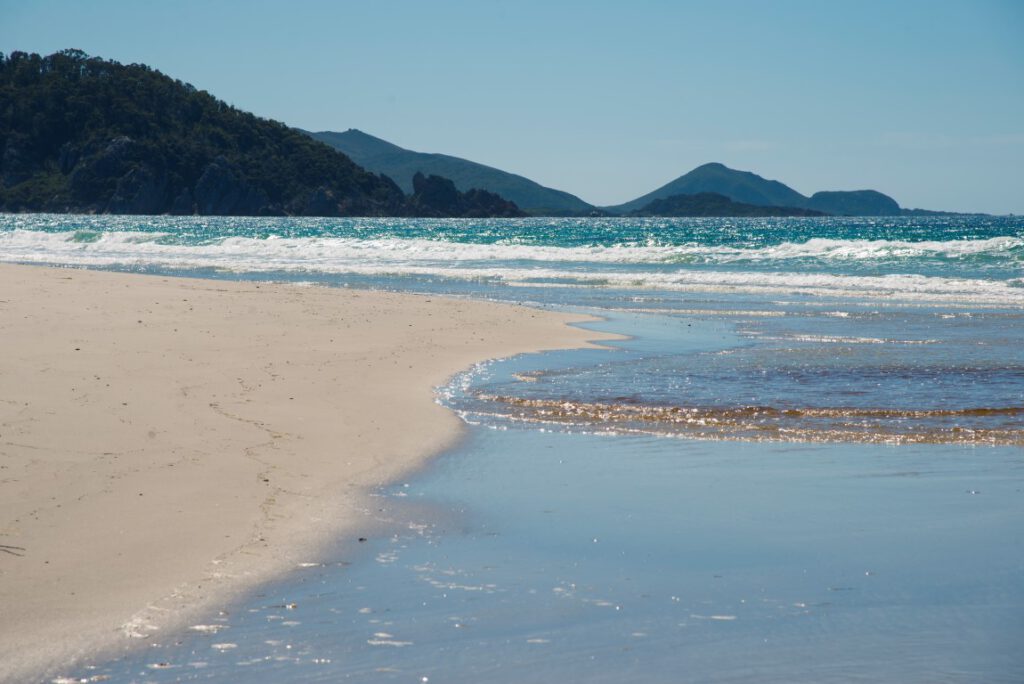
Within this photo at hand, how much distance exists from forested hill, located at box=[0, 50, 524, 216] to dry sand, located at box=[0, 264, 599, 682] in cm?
11683

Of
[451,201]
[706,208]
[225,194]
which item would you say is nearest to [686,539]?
[225,194]

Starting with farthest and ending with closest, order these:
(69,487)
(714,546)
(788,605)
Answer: (69,487)
(714,546)
(788,605)

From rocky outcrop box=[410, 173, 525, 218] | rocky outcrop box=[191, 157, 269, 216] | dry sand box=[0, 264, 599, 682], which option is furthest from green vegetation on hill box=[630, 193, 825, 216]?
dry sand box=[0, 264, 599, 682]

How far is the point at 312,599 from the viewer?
377cm

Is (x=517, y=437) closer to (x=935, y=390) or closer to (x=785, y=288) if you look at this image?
(x=935, y=390)

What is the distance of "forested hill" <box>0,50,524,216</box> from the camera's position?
398 ft

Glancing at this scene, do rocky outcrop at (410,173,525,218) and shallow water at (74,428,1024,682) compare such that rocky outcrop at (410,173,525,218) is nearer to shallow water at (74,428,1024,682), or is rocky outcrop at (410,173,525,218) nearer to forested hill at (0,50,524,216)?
forested hill at (0,50,524,216)

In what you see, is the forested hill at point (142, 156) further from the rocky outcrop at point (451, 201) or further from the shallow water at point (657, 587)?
the shallow water at point (657, 587)

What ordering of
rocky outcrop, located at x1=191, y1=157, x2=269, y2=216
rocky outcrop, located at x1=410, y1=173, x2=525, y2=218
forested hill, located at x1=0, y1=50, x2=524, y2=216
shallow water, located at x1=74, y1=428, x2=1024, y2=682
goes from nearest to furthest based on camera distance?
1. shallow water, located at x1=74, y1=428, x2=1024, y2=682
2. forested hill, located at x1=0, y1=50, x2=524, y2=216
3. rocky outcrop, located at x1=191, y1=157, x2=269, y2=216
4. rocky outcrop, located at x1=410, y1=173, x2=525, y2=218

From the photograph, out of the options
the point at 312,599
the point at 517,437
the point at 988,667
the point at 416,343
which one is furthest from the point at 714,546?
the point at 416,343

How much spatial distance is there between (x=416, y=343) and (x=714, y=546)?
7431 millimetres

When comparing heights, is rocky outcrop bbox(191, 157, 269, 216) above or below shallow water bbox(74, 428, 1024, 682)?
above

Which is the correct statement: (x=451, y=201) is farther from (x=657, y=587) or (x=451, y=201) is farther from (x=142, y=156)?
(x=657, y=587)

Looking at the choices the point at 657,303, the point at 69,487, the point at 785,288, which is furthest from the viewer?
the point at 785,288
